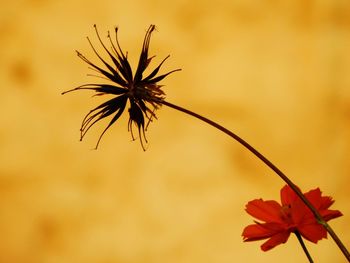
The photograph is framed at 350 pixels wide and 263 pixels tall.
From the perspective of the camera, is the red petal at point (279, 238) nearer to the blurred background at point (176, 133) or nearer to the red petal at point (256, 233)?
the red petal at point (256, 233)

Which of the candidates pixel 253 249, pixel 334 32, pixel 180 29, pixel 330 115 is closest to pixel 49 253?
pixel 253 249

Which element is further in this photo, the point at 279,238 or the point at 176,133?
the point at 176,133

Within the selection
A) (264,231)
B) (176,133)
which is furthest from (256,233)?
(176,133)

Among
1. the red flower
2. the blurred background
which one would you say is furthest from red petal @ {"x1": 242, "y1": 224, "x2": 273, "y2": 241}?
the blurred background

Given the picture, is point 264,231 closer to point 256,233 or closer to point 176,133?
point 256,233

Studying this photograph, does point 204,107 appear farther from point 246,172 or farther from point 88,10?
point 88,10

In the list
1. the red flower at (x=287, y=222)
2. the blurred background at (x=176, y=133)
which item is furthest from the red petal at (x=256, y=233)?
the blurred background at (x=176, y=133)
